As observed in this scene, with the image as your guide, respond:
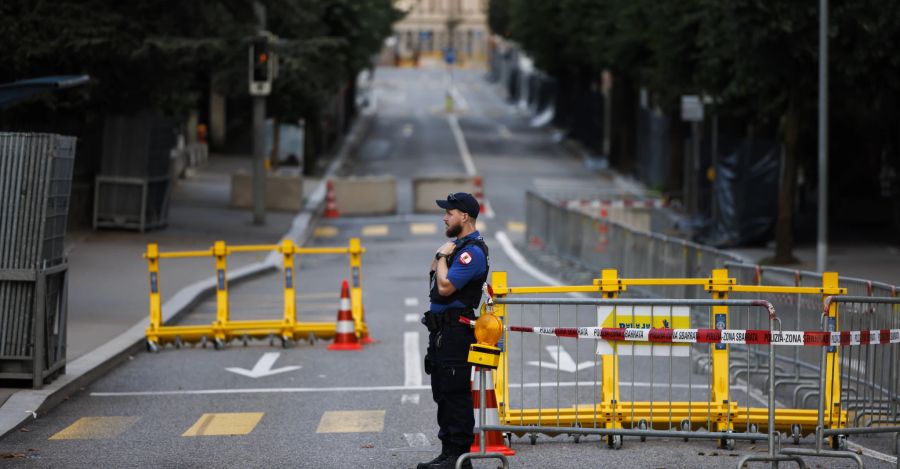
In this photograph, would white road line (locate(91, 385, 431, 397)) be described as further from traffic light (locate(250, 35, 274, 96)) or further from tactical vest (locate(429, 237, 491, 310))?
traffic light (locate(250, 35, 274, 96))

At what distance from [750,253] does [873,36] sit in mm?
7259

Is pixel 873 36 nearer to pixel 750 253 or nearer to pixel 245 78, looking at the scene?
pixel 750 253

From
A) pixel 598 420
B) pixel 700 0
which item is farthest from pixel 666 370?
pixel 700 0

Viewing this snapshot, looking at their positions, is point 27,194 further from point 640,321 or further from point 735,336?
point 735,336

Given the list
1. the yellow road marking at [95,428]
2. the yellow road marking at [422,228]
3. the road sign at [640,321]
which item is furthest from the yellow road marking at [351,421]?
the yellow road marking at [422,228]

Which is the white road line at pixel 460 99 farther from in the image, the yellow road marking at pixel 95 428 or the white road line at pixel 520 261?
the yellow road marking at pixel 95 428

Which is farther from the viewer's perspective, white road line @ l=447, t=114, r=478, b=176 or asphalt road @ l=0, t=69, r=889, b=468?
white road line @ l=447, t=114, r=478, b=176

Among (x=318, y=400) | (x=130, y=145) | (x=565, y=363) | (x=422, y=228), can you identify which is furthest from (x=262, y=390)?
(x=422, y=228)

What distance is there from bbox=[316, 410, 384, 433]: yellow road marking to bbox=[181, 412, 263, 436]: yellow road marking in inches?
23.8

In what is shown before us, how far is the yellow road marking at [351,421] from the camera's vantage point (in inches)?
518

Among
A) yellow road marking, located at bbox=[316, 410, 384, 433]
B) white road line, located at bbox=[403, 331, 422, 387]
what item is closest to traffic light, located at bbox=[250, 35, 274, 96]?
white road line, located at bbox=[403, 331, 422, 387]

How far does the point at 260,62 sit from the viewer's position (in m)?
36.2

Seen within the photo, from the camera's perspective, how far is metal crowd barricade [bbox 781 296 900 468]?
36.7 ft

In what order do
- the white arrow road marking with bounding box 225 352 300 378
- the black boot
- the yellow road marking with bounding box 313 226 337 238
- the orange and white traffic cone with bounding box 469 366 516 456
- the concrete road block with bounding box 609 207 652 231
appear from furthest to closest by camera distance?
1. the yellow road marking with bounding box 313 226 337 238
2. the concrete road block with bounding box 609 207 652 231
3. the white arrow road marking with bounding box 225 352 300 378
4. the orange and white traffic cone with bounding box 469 366 516 456
5. the black boot
